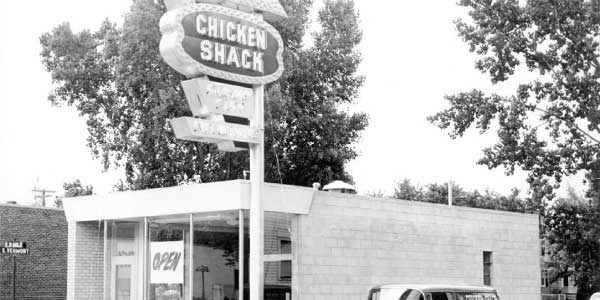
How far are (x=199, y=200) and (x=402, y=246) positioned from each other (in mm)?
6154

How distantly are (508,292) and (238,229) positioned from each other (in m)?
10.6

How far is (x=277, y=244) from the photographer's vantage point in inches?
883

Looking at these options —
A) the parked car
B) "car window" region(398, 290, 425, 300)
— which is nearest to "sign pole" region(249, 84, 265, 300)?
the parked car

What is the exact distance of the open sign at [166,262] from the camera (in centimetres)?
2303

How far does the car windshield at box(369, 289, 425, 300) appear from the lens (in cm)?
1838

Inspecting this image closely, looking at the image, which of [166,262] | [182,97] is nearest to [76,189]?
[182,97]

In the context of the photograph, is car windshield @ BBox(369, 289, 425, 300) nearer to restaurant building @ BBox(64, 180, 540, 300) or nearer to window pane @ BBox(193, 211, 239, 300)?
restaurant building @ BBox(64, 180, 540, 300)

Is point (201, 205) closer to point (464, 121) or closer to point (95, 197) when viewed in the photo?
point (95, 197)

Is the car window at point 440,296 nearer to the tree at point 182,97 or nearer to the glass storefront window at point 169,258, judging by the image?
the glass storefront window at point 169,258

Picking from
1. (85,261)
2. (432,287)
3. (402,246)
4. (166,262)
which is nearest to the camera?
(432,287)

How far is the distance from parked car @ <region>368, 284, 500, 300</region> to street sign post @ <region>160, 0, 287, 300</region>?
134 inches

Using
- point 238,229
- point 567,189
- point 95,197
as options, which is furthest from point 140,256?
point 567,189

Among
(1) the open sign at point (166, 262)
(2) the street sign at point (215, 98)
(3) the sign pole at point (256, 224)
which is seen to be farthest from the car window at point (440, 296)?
(1) the open sign at point (166, 262)

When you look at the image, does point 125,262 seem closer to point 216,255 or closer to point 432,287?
point 216,255
